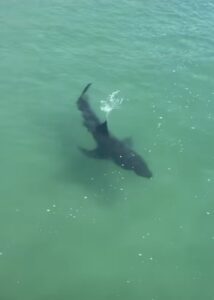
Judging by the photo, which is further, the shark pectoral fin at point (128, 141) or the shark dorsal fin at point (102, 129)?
the shark pectoral fin at point (128, 141)

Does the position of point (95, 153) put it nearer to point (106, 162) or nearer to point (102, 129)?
point (106, 162)

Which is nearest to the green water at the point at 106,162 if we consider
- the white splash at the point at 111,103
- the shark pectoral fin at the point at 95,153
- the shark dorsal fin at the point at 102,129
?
the shark pectoral fin at the point at 95,153

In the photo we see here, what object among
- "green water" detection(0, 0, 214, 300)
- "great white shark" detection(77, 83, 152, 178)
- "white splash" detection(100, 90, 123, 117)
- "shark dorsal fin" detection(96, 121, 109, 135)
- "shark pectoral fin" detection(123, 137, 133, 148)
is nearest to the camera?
"green water" detection(0, 0, 214, 300)

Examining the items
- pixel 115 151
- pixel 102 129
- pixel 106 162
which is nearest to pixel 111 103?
pixel 102 129

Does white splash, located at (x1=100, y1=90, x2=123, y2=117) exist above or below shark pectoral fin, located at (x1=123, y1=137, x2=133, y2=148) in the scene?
above

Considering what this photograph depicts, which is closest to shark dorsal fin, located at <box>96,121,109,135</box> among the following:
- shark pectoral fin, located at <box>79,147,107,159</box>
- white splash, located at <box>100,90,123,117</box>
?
shark pectoral fin, located at <box>79,147,107,159</box>

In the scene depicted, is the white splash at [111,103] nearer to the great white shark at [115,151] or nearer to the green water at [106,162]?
the green water at [106,162]

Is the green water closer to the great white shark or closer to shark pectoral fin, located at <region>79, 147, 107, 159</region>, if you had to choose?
shark pectoral fin, located at <region>79, 147, 107, 159</region>
